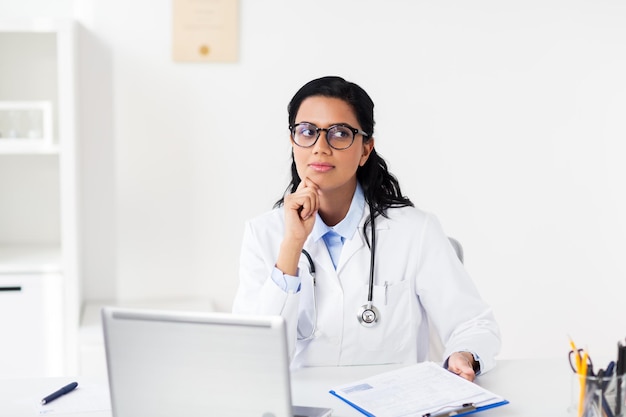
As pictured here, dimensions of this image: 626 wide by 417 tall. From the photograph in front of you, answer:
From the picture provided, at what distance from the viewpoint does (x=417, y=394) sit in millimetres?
1491

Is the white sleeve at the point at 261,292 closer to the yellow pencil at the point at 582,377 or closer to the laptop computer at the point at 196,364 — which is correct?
the laptop computer at the point at 196,364

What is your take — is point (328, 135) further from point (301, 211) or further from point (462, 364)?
point (462, 364)

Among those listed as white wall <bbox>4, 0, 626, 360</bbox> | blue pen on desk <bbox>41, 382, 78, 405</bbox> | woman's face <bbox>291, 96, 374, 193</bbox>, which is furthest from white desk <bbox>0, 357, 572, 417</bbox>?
white wall <bbox>4, 0, 626, 360</bbox>

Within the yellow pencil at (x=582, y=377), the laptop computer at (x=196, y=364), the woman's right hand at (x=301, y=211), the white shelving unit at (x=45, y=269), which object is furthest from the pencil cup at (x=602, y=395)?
the white shelving unit at (x=45, y=269)

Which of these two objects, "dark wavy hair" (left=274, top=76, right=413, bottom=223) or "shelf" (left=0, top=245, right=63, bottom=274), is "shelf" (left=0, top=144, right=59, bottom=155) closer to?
"shelf" (left=0, top=245, right=63, bottom=274)

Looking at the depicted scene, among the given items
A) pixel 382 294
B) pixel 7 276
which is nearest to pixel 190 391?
pixel 382 294

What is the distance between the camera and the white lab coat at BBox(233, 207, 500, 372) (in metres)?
1.90

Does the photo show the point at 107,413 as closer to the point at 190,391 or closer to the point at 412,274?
the point at 190,391

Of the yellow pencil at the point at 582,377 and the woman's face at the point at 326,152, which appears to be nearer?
the yellow pencil at the point at 582,377

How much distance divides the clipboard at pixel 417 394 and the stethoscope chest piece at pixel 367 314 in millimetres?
271

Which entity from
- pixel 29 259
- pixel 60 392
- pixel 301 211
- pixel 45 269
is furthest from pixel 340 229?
pixel 29 259

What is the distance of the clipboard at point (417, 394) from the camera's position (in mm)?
1426

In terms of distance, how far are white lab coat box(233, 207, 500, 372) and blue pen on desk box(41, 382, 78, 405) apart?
16.8 inches

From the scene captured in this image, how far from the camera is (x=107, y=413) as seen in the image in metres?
1.50
